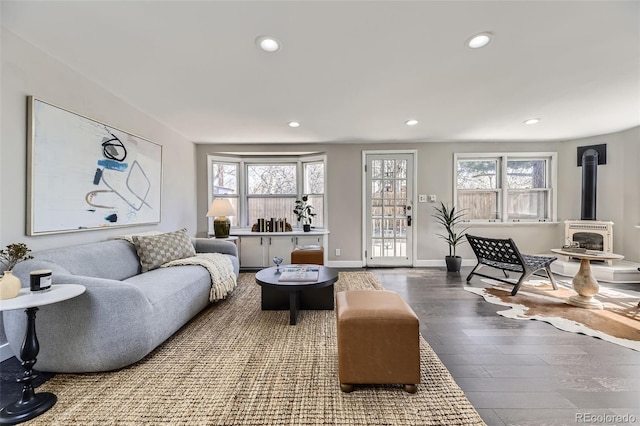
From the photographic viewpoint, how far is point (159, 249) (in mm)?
2818

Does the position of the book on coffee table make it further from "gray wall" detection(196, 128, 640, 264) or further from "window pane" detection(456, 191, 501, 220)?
"window pane" detection(456, 191, 501, 220)

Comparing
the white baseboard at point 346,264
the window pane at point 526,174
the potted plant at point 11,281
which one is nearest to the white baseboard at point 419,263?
the white baseboard at point 346,264

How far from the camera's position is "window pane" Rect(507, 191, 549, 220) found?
4765 mm

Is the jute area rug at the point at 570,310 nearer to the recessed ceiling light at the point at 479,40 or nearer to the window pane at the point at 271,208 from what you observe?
the recessed ceiling light at the point at 479,40

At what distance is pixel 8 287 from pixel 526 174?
21.8 ft

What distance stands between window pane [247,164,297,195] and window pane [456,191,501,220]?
3.25 m

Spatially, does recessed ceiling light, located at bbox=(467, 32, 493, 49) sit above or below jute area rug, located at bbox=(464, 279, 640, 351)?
above

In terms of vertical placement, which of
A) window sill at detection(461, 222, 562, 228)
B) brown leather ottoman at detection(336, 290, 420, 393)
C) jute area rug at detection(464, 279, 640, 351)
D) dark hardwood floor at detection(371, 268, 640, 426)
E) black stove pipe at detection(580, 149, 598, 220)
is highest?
black stove pipe at detection(580, 149, 598, 220)

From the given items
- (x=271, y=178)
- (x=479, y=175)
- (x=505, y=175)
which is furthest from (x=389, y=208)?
(x=271, y=178)

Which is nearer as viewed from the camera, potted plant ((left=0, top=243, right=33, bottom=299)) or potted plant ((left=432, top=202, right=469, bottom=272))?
potted plant ((left=0, top=243, right=33, bottom=299))

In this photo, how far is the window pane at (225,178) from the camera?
16.0 ft

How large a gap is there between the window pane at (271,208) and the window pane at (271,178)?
0.52ft

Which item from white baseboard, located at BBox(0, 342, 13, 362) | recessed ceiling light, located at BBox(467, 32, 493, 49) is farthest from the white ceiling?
white baseboard, located at BBox(0, 342, 13, 362)

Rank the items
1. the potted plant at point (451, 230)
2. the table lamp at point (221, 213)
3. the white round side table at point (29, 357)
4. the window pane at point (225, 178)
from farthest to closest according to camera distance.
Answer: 1. the window pane at point (225, 178)
2. the potted plant at point (451, 230)
3. the table lamp at point (221, 213)
4. the white round side table at point (29, 357)
